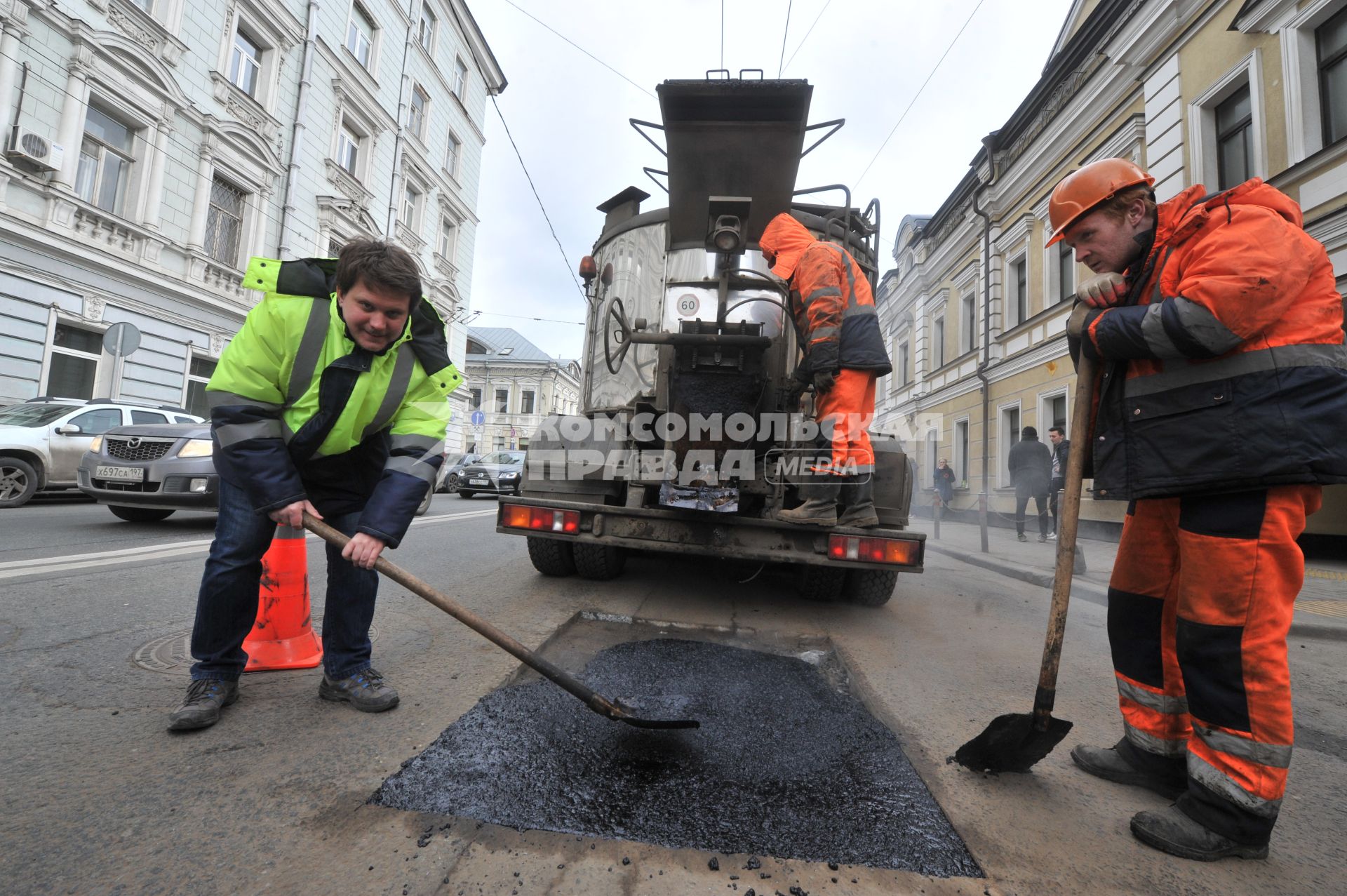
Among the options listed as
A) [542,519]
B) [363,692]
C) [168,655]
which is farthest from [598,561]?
[168,655]

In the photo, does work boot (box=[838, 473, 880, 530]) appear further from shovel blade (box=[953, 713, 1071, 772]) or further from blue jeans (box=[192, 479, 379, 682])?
blue jeans (box=[192, 479, 379, 682])

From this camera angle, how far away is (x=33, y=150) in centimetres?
1055

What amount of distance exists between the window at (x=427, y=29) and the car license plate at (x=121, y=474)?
21346 millimetres

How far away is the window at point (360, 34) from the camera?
18.8 metres

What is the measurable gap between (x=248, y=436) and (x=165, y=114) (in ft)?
52.4

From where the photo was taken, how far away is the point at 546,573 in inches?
175

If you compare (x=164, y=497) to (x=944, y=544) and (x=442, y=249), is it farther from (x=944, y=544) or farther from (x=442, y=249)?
(x=442, y=249)

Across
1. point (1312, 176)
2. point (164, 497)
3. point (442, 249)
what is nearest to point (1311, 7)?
point (1312, 176)

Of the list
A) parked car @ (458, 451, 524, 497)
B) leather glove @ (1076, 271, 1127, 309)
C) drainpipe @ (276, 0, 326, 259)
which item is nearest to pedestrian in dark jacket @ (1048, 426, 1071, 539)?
leather glove @ (1076, 271, 1127, 309)

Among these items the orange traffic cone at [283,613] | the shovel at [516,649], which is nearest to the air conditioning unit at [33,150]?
the orange traffic cone at [283,613]

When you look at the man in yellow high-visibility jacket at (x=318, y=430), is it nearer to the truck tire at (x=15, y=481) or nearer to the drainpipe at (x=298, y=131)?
the truck tire at (x=15, y=481)

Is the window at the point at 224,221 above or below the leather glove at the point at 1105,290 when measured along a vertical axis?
above

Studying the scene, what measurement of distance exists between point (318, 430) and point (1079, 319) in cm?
241

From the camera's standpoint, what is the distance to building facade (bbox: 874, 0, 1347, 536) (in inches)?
289
